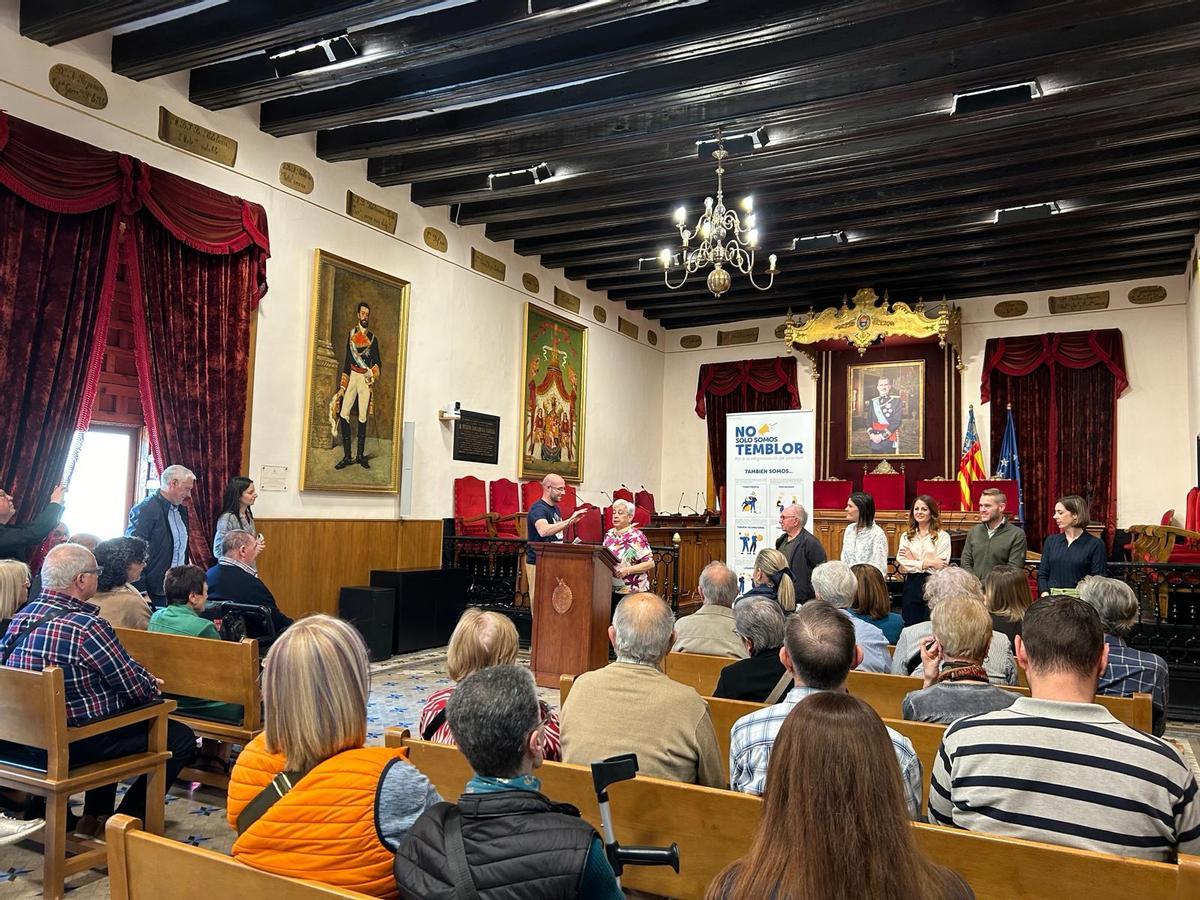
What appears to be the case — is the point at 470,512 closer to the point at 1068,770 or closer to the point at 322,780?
the point at 322,780

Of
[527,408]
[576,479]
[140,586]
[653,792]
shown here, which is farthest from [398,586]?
[653,792]

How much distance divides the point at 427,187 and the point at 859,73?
14.4 feet

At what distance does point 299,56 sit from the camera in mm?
5898

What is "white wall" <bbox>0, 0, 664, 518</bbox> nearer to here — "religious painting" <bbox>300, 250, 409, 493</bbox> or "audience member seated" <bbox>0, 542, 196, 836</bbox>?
"religious painting" <bbox>300, 250, 409, 493</bbox>

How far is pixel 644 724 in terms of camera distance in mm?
2303

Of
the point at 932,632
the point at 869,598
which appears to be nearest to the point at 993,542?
the point at 869,598

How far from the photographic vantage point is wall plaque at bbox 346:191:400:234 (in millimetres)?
7797

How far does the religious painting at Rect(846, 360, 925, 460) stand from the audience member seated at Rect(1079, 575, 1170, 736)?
28.5 ft

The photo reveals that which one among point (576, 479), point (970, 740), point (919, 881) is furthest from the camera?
point (576, 479)

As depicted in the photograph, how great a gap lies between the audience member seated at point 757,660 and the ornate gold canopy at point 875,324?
9072mm

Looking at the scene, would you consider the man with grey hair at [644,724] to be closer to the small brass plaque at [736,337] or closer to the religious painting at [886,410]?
the religious painting at [886,410]

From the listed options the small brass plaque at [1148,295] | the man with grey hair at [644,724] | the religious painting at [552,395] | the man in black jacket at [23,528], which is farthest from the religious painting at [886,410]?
the man with grey hair at [644,724]

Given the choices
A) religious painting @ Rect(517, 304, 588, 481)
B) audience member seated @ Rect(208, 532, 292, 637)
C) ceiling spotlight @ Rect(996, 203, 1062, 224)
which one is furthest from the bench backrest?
ceiling spotlight @ Rect(996, 203, 1062, 224)

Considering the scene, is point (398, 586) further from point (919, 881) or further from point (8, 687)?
point (919, 881)
